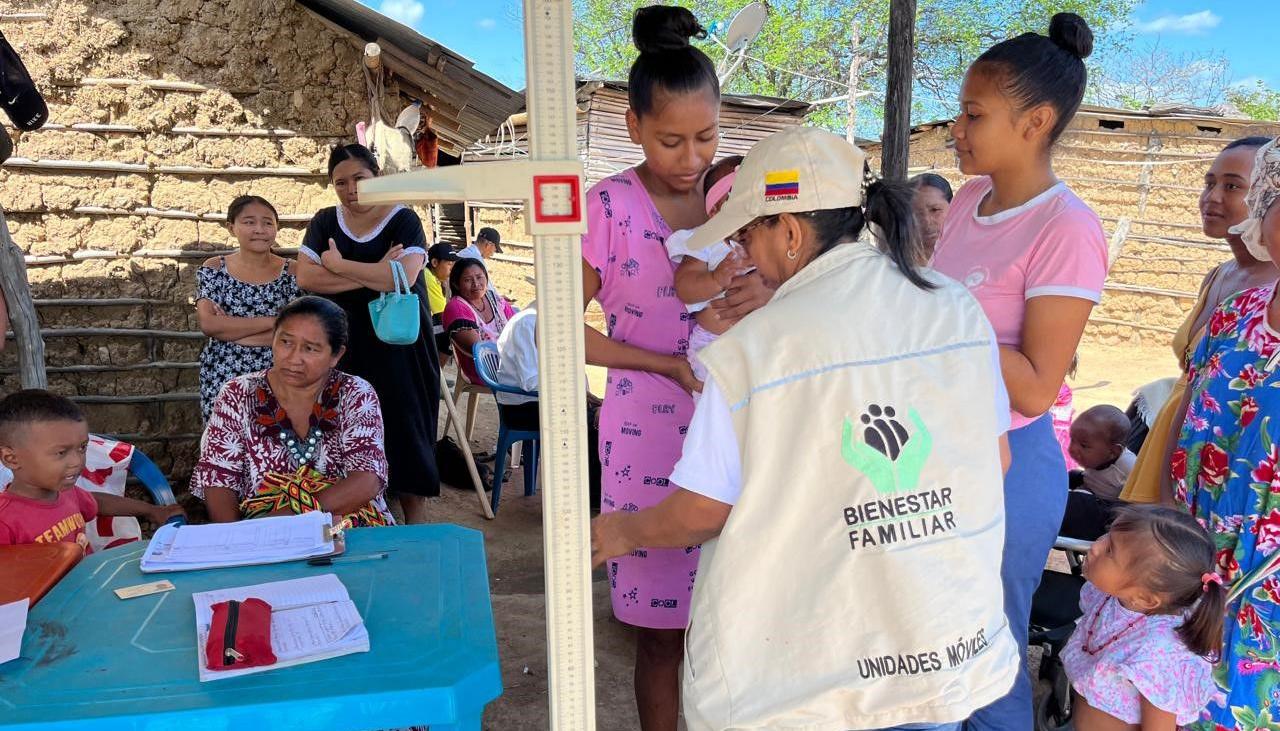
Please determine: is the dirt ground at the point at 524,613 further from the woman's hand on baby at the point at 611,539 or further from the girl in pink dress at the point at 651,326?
the woman's hand on baby at the point at 611,539

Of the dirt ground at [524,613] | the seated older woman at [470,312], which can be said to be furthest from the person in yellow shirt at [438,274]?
the dirt ground at [524,613]

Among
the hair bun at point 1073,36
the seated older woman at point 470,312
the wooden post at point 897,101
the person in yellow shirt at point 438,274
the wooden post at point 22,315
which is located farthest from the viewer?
the person in yellow shirt at point 438,274

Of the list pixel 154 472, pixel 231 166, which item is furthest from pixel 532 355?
pixel 154 472

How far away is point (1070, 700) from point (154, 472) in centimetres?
333

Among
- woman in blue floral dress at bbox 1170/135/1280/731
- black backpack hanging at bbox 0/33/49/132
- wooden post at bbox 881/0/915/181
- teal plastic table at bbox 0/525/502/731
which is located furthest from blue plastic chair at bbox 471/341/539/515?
woman in blue floral dress at bbox 1170/135/1280/731

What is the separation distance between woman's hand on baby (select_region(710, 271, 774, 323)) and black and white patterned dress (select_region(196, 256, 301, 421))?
264cm

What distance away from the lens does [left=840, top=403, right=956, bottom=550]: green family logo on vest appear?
1.25 meters

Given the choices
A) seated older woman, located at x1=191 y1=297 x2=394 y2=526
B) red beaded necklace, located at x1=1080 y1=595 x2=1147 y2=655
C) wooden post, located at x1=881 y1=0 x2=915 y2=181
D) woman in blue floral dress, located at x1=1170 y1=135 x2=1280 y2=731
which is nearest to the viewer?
woman in blue floral dress, located at x1=1170 y1=135 x2=1280 y2=731

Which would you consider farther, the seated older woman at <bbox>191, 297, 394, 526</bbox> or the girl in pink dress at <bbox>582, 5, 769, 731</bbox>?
the seated older woman at <bbox>191, 297, 394, 526</bbox>

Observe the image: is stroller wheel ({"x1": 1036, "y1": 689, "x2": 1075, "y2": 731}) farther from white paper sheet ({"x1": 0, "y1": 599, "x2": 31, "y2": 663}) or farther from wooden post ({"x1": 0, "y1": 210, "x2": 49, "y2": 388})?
wooden post ({"x1": 0, "y1": 210, "x2": 49, "y2": 388})

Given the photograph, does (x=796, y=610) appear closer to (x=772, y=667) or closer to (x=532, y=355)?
(x=772, y=667)

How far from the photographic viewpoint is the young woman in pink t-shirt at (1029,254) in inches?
67.6

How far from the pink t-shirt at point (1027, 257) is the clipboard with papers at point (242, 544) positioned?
59.0 inches

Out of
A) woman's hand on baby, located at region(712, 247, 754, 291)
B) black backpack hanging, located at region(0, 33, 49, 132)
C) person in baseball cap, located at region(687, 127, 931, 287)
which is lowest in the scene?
woman's hand on baby, located at region(712, 247, 754, 291)
